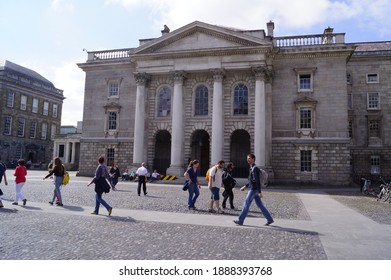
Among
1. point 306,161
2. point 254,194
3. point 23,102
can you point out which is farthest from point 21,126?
point 254,194

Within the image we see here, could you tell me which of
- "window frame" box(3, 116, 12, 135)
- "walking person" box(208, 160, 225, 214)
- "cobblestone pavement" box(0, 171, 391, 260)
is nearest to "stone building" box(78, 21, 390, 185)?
"walking person" box(208, 160, 225, 214)

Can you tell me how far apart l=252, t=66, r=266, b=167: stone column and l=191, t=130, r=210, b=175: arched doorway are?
6198mm

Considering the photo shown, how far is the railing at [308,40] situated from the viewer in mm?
28312

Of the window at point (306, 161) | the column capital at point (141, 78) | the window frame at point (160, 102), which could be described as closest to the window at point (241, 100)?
the window at point (306, 161)

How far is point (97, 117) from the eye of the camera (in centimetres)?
3369

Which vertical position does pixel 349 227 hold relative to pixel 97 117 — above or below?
below

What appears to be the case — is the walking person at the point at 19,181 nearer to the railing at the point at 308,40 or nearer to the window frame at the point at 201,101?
the window frame at the point at 201,101

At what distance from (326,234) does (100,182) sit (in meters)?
6.58

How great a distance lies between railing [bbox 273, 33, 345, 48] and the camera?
28312 millimetres

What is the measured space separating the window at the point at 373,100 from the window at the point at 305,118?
11.8 meters

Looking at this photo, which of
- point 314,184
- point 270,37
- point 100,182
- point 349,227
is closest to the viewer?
point 349,227

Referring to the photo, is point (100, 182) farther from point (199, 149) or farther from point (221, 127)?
point (199, 149)
